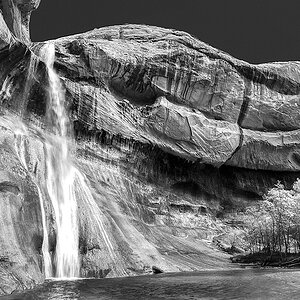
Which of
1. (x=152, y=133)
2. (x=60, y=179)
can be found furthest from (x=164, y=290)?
(x=152, y=133)

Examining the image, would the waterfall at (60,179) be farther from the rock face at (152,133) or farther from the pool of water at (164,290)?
the pool of water at (164,290)

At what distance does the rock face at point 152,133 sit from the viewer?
113 feet

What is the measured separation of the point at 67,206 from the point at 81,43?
23.9 meters

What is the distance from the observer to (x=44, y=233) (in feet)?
87.8

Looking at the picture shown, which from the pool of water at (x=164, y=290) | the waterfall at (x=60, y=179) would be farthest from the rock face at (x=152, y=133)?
the pool of water at (x=164, y=290)

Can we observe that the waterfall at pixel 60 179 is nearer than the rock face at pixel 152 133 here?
Yes

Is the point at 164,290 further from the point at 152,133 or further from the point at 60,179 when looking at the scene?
the point at 152,133

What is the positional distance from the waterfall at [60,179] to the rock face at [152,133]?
0.83m

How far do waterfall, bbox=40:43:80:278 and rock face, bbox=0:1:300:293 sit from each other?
0.83 meters

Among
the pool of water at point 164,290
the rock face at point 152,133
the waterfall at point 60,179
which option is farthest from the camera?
the rock face at point 152,133

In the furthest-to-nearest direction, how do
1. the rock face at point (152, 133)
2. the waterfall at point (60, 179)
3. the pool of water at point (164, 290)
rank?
the rock face at point (152, 133) → the waterfall at point (60, 179) → the pool of water at point (164, 290)

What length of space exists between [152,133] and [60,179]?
1963cm

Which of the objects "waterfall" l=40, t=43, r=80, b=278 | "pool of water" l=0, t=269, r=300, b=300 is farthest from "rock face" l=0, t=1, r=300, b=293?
"pool of water" l=0, t=269, r=300, b=300

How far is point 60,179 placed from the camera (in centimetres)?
3553
